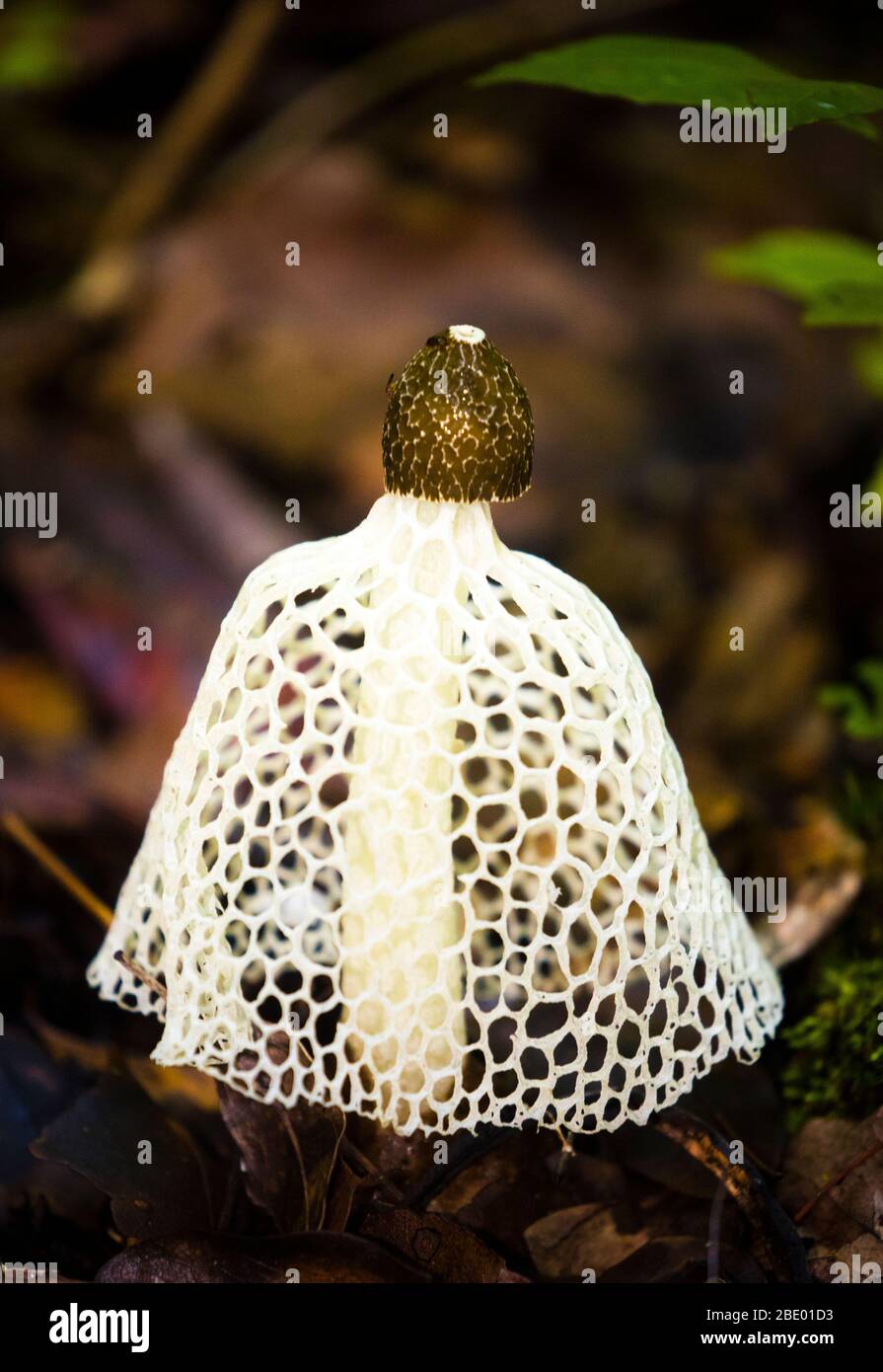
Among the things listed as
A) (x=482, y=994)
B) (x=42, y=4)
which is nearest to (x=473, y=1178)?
(x=482, y=994)

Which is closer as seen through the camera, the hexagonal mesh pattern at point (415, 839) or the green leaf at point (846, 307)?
the hexagonal mesh pattern at point (415, 839)

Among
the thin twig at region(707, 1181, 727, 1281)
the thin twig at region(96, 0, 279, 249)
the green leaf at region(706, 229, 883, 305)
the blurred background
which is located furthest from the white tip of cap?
the thin twig at region(96, 0, 279, 249)

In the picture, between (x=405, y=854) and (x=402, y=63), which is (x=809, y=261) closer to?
(x=405, y=854)

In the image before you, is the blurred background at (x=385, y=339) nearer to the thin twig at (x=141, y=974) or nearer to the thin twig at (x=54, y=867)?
the thin twig at (x=54, y=867)

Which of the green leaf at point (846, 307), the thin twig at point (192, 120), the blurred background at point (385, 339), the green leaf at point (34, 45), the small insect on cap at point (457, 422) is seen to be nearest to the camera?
the small insect on cap at point (457, 422)

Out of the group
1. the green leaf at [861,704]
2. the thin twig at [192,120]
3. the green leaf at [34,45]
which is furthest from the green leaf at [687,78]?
the green leaf at [34,45]
